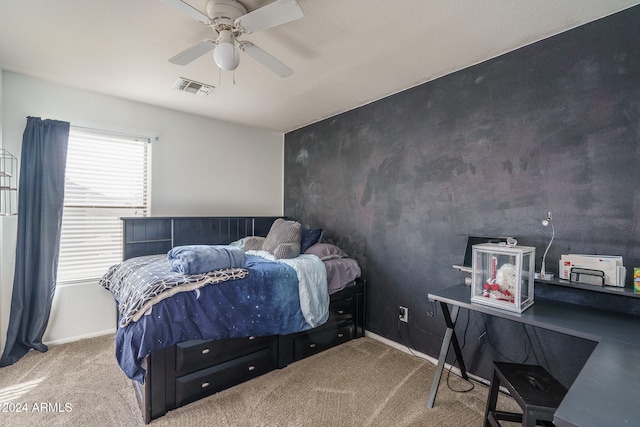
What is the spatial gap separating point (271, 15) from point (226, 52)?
363mm

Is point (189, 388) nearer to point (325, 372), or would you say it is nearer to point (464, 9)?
point (325, 372)

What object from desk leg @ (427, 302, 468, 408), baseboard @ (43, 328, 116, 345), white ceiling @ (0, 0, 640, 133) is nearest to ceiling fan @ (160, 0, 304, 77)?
white ceiling @ (0, 0, 640, 133)

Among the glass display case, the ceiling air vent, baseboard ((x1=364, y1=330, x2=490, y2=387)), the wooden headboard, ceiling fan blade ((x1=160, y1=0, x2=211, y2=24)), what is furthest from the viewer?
the wooden headboard

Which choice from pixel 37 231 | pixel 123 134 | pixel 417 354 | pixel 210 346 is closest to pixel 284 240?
pixel 210 346

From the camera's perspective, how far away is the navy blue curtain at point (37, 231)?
2.46 metres

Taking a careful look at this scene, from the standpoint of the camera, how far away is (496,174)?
2.14m

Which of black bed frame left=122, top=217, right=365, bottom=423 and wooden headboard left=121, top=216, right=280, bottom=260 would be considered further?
wooden headboard left=121, top=216, right=280, bottom=260

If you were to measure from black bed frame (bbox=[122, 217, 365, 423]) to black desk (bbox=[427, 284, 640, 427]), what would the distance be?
1092mm

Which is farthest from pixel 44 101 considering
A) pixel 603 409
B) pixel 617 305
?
pixel 617 305

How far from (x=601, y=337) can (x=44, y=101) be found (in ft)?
14.4

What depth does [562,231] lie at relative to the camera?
183cm

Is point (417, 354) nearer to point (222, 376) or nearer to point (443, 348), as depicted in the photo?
point (443, 348)

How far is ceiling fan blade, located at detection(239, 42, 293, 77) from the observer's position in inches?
67.9

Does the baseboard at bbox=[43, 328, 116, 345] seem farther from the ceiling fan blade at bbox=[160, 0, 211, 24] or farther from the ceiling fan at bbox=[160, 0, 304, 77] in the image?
the ceiling fan blade at bbox=[160, 0, 211, 24]
